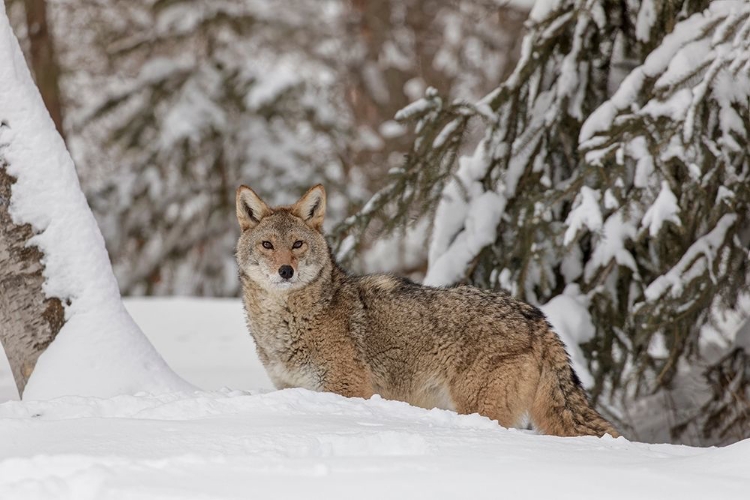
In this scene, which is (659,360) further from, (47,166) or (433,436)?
(47,166)

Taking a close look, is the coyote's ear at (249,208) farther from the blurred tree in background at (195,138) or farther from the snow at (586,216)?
the blurred tree in background at (195,138)

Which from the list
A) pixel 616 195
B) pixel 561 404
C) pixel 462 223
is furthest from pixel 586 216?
pixel 561 404

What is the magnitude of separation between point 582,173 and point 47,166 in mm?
3875

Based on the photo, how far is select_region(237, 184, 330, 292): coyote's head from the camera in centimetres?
658

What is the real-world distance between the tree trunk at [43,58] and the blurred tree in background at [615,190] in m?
7.49

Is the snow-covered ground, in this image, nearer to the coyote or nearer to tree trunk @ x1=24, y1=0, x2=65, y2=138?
the coyote

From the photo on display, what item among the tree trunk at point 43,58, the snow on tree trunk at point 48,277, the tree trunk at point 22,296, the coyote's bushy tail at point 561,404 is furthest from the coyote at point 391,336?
the tree trunk at point 43,58

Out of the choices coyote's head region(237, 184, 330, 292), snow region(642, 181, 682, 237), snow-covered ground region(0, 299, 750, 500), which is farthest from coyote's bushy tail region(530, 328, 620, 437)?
coyote's head region(237, 184, 330, 292)

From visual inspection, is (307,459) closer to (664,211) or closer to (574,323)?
(664,211)

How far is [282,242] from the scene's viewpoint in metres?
6.65

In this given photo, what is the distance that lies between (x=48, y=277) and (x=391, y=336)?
2280 millimetres

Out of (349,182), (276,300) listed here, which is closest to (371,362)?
(276,300)

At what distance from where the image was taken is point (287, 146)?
19.6 metres

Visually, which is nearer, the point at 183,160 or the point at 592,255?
the point at 592,255
